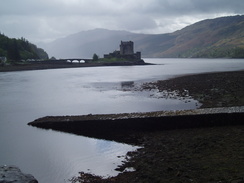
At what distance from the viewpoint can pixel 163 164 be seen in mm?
8555

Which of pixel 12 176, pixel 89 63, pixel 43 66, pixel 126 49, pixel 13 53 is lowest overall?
pixel 12 176

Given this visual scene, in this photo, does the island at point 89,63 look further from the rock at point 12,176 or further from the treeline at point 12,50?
the rock at point 12,176

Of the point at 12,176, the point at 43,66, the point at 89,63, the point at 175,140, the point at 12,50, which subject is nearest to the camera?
the point at 12,176

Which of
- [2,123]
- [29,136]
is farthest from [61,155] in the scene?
[2,123]

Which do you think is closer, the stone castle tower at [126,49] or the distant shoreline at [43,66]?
the distant shoreline at [43,66]

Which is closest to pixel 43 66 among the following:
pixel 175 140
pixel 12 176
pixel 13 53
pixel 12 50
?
pixel 13 53

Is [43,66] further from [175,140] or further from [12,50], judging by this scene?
[175,140]

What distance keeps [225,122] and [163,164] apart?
5.71m

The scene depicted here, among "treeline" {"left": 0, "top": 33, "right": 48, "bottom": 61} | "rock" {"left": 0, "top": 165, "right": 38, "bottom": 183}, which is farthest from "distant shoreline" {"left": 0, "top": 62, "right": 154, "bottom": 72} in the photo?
"rock" {"left": 0, "top": 165, "right": 38, "bottom": 183}

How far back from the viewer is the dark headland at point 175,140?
7.73m

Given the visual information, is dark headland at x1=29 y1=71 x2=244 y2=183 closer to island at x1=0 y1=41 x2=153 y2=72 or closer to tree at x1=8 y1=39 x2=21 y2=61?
island at x1=0 y1=41 x2=153 y2=72

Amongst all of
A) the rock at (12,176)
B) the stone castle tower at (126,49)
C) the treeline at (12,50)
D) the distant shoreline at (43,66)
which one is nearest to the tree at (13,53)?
the treeline at (12,50)

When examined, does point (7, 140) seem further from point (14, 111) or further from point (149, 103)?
point (149, 103)

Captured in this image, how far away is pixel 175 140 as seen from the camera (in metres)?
11.2
